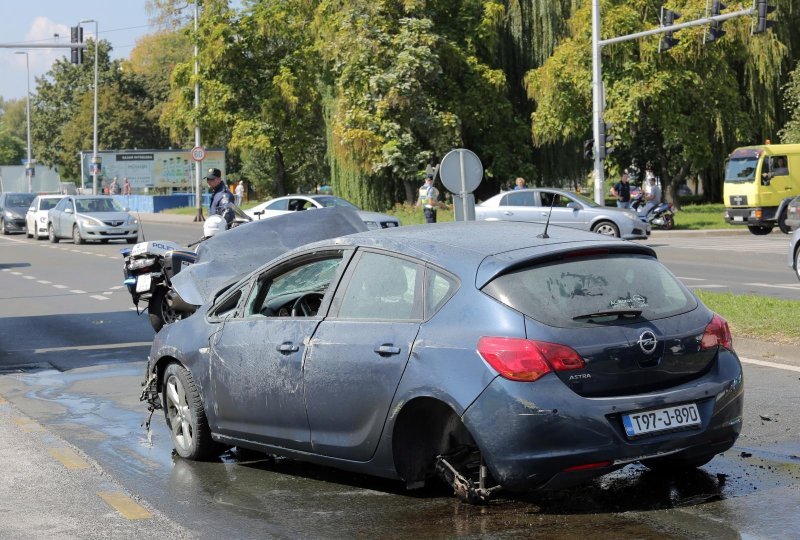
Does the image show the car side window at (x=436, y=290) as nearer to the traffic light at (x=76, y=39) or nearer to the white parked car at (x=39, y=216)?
the traffic light at (x=76, y=39)

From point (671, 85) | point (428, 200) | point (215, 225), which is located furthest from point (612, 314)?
point (671, 85)

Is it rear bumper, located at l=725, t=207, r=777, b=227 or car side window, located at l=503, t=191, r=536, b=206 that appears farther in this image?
rear bumper, located at l=725, t=207, r=777, b=227

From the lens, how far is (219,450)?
775cm

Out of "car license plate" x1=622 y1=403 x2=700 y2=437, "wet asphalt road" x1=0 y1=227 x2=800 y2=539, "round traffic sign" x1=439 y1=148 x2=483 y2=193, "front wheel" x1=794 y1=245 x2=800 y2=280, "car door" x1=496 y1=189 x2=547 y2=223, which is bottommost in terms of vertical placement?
"wet asphalt road" x1=0 y1=227 x2=800 y2=539

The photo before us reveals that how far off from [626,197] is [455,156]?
78.1 ft

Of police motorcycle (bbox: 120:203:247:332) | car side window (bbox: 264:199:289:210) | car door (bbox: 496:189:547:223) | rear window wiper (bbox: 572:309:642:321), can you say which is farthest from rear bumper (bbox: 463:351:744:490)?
car side window (bbox: 264:199:289:210)

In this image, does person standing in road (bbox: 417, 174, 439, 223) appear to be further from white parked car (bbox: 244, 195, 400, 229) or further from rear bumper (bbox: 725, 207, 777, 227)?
rear bumper (bbox: 725, 207, 777, 227)

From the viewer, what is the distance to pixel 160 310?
14055 mm

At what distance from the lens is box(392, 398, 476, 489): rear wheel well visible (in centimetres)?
619

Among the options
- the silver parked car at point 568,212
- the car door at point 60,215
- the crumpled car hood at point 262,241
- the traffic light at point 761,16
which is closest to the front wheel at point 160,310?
the crumpled car hood at point 262,241

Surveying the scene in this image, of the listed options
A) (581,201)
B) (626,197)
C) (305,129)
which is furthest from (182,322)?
(305,129)

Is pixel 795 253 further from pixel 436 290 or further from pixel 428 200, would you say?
pixel 428 200

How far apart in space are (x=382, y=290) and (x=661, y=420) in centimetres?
160

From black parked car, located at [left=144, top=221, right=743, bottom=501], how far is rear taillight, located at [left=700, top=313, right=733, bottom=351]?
1cm
